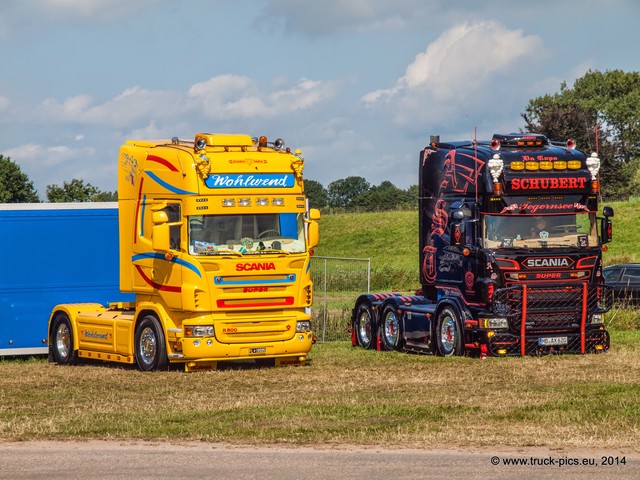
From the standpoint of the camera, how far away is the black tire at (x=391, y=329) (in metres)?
26.1

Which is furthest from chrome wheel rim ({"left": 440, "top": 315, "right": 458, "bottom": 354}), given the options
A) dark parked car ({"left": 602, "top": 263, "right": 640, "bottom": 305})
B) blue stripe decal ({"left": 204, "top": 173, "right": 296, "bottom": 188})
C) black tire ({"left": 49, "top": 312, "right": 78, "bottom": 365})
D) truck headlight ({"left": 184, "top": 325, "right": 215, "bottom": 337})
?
dark parked car ({"left": 602, "top": 263, "right": 640, "bottom": 305})

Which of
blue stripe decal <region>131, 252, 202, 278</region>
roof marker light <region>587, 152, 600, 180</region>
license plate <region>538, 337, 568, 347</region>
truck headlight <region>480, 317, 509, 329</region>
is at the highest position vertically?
roof marker light <region>587, 152, 600, 180</region>

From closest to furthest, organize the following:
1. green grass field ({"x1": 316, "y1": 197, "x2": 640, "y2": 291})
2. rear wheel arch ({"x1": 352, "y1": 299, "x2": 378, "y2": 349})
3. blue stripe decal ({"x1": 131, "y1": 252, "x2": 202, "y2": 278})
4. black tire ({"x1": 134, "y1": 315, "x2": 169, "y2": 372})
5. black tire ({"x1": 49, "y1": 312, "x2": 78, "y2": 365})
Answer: blue stripe decal ({"x1": 131, "y1": 252, "x2": 202, "y2": 278})
black tire ({"x1": 134, "y1": 315, "x2": 169, "y2": 372})
black tire ({"x1": 49, "y1": 312, "x2": 78, "y2": 365})
rear wheel arch ({"x1": 352, "y1": 299, "x2": 378, "y2": 349})
green grass field ({"x1": 316, "y1": 197, "x2": 640, "y2": 291})

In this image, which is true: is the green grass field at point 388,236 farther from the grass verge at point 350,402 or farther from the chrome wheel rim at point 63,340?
the grass verge at point 350,402

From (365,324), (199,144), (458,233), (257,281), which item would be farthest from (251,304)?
(365,324)

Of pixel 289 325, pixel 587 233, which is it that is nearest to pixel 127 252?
pixel 289 325

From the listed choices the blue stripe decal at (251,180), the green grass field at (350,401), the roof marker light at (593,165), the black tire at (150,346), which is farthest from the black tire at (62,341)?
the roof marker light at (593,165)

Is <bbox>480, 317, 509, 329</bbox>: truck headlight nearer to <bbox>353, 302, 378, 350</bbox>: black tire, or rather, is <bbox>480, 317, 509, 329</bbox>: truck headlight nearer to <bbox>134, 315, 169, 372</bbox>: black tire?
<bbox>353, 302, 378, 350</bbox>: black tire

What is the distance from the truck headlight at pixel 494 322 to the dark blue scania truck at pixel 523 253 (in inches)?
0.7

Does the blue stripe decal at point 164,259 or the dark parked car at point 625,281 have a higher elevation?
the blue stripe decal at point 164,259

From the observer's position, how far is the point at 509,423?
49.8 ft

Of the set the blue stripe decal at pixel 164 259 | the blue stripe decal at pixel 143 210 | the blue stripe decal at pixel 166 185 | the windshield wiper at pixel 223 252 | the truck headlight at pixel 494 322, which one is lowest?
the truck headlight at pixel 494 322

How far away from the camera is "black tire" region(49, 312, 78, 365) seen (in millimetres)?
24828

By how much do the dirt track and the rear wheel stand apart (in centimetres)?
1336
